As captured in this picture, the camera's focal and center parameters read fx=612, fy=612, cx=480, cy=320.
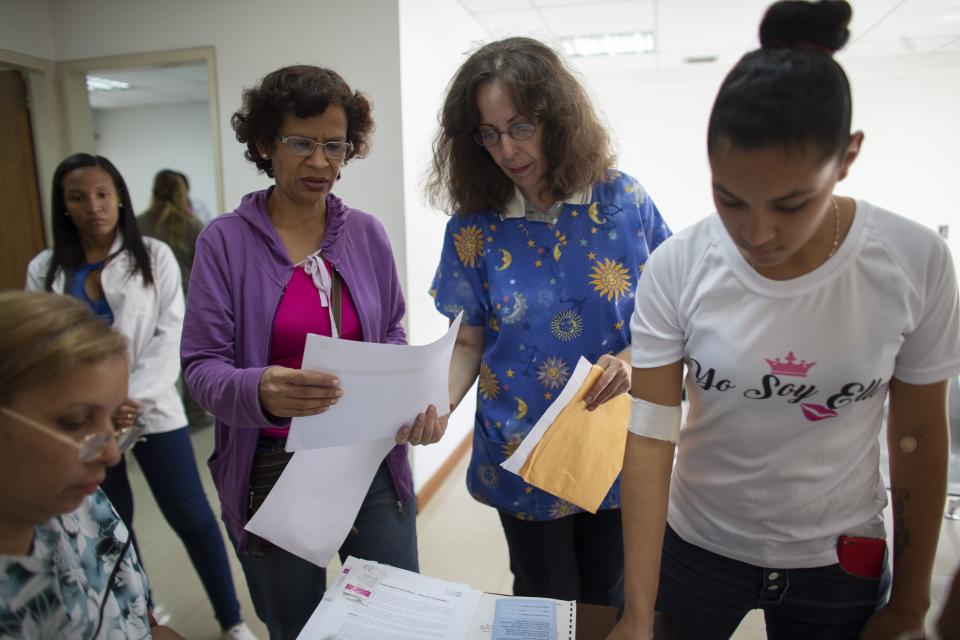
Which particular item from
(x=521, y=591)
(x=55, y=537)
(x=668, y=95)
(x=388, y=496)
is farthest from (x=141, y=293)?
(x=668, y=95)

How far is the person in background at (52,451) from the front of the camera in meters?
0.68

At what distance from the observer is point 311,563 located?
48.1 inches

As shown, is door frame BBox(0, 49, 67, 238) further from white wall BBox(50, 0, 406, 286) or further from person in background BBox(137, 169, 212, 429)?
person in background BBox(137, 169, 212, 429)

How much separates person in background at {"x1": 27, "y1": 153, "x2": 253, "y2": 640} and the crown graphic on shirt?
184 cm

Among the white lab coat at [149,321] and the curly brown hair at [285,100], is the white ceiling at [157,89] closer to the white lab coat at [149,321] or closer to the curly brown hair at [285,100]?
the white lab coat at [149,321]

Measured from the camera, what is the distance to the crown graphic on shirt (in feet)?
2.65

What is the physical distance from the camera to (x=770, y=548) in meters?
0.90

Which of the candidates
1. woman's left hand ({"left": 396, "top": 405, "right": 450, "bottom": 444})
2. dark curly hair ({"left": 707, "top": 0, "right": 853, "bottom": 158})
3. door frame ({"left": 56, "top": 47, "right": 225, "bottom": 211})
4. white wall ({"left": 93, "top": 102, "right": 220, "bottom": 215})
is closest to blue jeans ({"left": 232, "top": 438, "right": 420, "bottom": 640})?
woman's left hand ({"left": 396, "top": 405, "right": 450, "bottom": 444})

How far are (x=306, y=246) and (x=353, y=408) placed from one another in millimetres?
396

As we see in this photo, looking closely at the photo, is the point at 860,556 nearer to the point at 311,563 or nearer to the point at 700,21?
the point at 311,563

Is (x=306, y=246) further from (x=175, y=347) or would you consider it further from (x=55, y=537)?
(x=175, y=347)

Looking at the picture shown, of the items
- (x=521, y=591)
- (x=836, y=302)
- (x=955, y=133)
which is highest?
(x=955, y=133)

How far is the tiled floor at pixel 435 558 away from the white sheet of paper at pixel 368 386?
61.0 inches

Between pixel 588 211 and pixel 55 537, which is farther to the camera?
pixel 588 211
